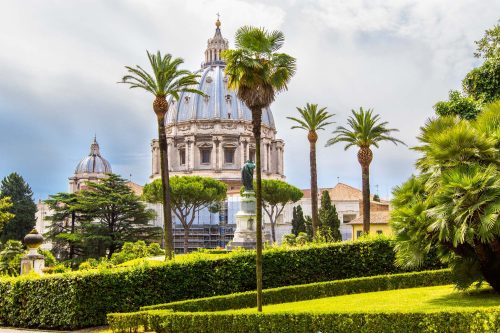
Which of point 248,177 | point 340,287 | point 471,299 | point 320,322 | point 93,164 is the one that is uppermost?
point 93,164

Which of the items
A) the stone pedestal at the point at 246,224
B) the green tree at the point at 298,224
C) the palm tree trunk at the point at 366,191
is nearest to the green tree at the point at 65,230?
the stone pedestal at the point at 246,224

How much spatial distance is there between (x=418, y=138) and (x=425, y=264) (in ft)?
26.0

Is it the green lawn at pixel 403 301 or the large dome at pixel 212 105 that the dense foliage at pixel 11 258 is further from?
the large dome at pixel 212 105

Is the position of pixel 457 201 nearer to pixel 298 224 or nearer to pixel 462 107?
pixel 462 107

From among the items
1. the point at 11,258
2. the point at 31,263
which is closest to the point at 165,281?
the point at 31,263

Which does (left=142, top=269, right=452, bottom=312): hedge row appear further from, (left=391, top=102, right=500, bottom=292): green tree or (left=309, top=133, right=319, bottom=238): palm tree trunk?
(left=309, top=133, right=319, bottom=238): palm tree trunk

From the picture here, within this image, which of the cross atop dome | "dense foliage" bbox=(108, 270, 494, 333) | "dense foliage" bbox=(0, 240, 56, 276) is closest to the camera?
"dense foliage" bbox=(108, 270, 494, 333)

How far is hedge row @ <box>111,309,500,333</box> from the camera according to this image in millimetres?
12633

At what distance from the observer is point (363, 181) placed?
130 ft

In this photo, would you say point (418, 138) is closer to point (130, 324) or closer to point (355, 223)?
point (130, 324)

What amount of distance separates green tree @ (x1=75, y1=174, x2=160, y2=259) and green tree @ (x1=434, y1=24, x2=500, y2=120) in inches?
1427

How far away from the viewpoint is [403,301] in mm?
17766

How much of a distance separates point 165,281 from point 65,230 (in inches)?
1941

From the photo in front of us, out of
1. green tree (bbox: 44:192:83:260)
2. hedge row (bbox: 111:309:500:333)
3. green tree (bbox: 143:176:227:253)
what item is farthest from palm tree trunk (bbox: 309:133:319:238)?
green tree (bbox: 143:176:227:253)
